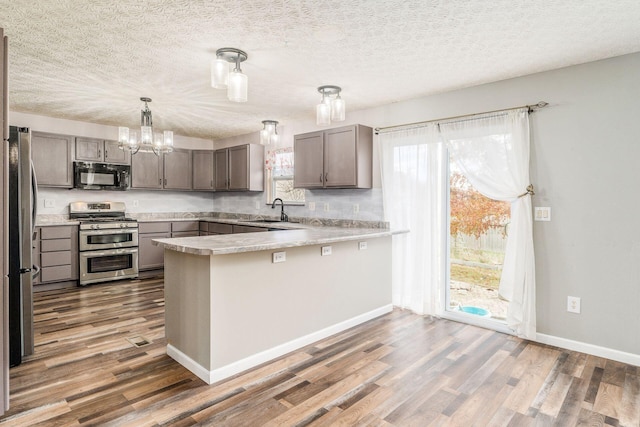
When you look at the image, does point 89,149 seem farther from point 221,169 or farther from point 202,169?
point 221,169

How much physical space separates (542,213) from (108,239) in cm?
552

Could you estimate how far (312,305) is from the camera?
3.14 meters

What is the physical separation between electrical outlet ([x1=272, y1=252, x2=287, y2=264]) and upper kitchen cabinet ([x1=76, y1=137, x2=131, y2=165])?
4.05 m

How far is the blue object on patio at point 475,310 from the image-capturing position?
368cm

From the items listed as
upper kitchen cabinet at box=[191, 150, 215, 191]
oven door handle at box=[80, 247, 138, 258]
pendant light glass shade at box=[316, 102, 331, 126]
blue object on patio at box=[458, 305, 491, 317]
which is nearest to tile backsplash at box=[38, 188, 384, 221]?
upper kitchen cabinet at box=[191, 150, 215, 191]

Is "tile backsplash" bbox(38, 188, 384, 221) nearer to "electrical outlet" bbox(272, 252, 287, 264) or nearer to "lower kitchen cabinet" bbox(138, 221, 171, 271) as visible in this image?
"lower kitchen cabinet" bbox(138, 221, 171, 271)

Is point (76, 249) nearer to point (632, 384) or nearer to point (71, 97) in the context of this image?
point (71, 97)

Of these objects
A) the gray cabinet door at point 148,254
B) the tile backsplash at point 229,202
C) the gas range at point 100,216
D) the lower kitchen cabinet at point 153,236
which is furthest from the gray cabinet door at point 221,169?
the gas range at point 100,216

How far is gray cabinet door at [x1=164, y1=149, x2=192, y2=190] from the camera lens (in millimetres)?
6098

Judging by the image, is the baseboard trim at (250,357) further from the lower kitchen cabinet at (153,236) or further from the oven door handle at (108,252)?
the lower kitchen cabinet at (153,236)

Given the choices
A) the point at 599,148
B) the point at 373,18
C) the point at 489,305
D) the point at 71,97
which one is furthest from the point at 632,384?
the point at 71,97

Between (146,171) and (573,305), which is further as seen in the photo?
(146,171)

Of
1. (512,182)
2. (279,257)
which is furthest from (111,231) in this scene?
(512,182)

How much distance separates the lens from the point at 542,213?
10.4 feet
